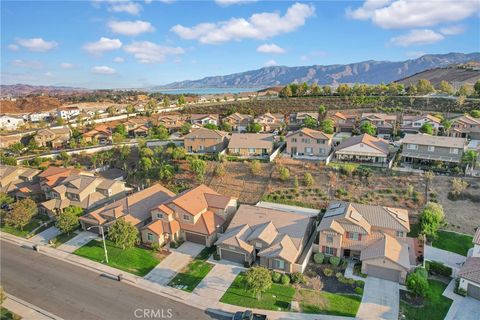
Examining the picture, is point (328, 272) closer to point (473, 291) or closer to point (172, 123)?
point (473, 291)

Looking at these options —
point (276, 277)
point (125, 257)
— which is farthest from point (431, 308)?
point (125, 257)

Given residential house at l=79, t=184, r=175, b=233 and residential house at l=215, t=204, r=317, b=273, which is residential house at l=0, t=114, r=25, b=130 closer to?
residential house at l=79, t=184, r=175, b=233

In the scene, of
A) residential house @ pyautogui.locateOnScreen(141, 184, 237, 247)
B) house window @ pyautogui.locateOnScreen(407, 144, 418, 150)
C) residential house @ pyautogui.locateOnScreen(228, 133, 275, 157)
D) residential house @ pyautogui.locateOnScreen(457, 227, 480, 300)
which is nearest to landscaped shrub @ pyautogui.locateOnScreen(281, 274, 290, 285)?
residential house @ pyautogui.locateOnScreen(141, 184, 237, 247)

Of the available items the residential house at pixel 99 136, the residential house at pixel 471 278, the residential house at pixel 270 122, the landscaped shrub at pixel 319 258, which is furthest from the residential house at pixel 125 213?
the residential house at pixel 99 136

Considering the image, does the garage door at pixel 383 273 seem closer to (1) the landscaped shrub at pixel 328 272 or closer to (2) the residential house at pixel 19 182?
(1) the landscaped shrub at pixel 328 272

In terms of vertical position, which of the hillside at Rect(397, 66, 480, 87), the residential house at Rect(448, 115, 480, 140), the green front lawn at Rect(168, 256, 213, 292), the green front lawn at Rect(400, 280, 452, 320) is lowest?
the green front lawn at Rect(400, 280, 452, 320)
